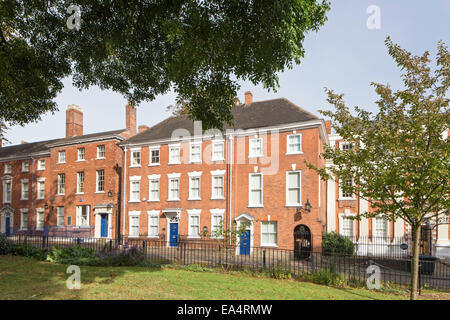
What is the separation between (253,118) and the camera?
1124 inches

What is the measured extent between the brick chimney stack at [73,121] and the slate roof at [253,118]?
10650 millimetres

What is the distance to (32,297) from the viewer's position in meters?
8.32

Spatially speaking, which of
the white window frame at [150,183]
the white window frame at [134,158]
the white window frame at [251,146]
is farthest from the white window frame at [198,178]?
the white window frame at [134,158]

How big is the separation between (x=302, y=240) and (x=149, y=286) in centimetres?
1585

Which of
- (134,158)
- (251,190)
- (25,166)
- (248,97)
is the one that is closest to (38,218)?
(25,166)

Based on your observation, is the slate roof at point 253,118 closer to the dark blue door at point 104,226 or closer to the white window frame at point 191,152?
the white window frame at point 191,152

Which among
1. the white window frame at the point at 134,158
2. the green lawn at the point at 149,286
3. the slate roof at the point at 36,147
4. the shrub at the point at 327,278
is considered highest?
the slate roof at the point at 36,147

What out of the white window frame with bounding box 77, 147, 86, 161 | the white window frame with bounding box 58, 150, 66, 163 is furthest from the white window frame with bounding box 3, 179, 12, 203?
the white window frame with bounding box 77, 147, 86, 161

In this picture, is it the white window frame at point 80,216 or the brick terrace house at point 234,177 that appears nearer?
the brick terrace house at point 234,177

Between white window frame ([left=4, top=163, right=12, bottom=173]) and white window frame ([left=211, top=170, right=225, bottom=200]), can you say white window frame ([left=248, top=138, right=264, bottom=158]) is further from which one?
white window frame ([left=4, top=163, right=12, bottom=173])

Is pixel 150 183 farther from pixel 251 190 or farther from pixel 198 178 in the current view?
pixel 251 190

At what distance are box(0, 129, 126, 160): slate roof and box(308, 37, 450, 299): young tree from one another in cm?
2743

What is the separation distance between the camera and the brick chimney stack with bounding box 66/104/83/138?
39.7m

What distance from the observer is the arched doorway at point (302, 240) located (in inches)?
938
